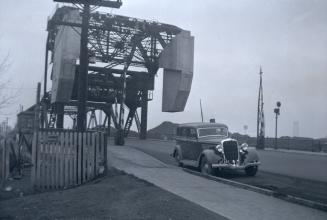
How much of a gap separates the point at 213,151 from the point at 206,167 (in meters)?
0.70

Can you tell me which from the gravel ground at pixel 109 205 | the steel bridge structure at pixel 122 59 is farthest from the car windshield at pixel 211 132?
the steel bridge structure at pixel 122 59

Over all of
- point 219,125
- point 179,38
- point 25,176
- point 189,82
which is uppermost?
point 179,38

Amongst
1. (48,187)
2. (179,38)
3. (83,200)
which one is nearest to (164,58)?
(179,38)

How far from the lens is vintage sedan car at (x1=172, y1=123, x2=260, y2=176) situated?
17.9m

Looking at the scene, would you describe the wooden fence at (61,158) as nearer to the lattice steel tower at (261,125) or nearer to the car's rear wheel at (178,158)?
the car's rear wheel at (178,158)

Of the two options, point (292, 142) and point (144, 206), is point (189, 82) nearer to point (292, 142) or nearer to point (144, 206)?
point (292, 142)

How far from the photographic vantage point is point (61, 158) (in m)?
15.5

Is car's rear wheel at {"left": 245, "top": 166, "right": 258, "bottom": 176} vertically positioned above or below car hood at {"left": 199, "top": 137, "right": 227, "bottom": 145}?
below

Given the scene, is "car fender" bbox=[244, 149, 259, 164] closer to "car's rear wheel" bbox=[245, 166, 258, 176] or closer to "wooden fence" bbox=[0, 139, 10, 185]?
"car's rear wheel" bbox=[245, 166, 258, 176]

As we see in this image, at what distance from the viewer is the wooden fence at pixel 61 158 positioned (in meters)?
15.4

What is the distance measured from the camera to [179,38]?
47250mm

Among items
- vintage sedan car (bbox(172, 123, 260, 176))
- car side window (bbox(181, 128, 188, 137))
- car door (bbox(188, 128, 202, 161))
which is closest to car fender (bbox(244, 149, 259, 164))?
vintage sedan car (bbox(172, 123, 260, 176))

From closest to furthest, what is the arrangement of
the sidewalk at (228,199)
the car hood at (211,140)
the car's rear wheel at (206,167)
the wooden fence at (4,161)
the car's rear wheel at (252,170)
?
the sidewalk at (228,199), the wooden fence at (4,161), the car's rear wheel at (206,167), the car's rear wheel at (252,170), the car hood at (211,140)

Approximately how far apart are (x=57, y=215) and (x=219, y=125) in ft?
37.0
